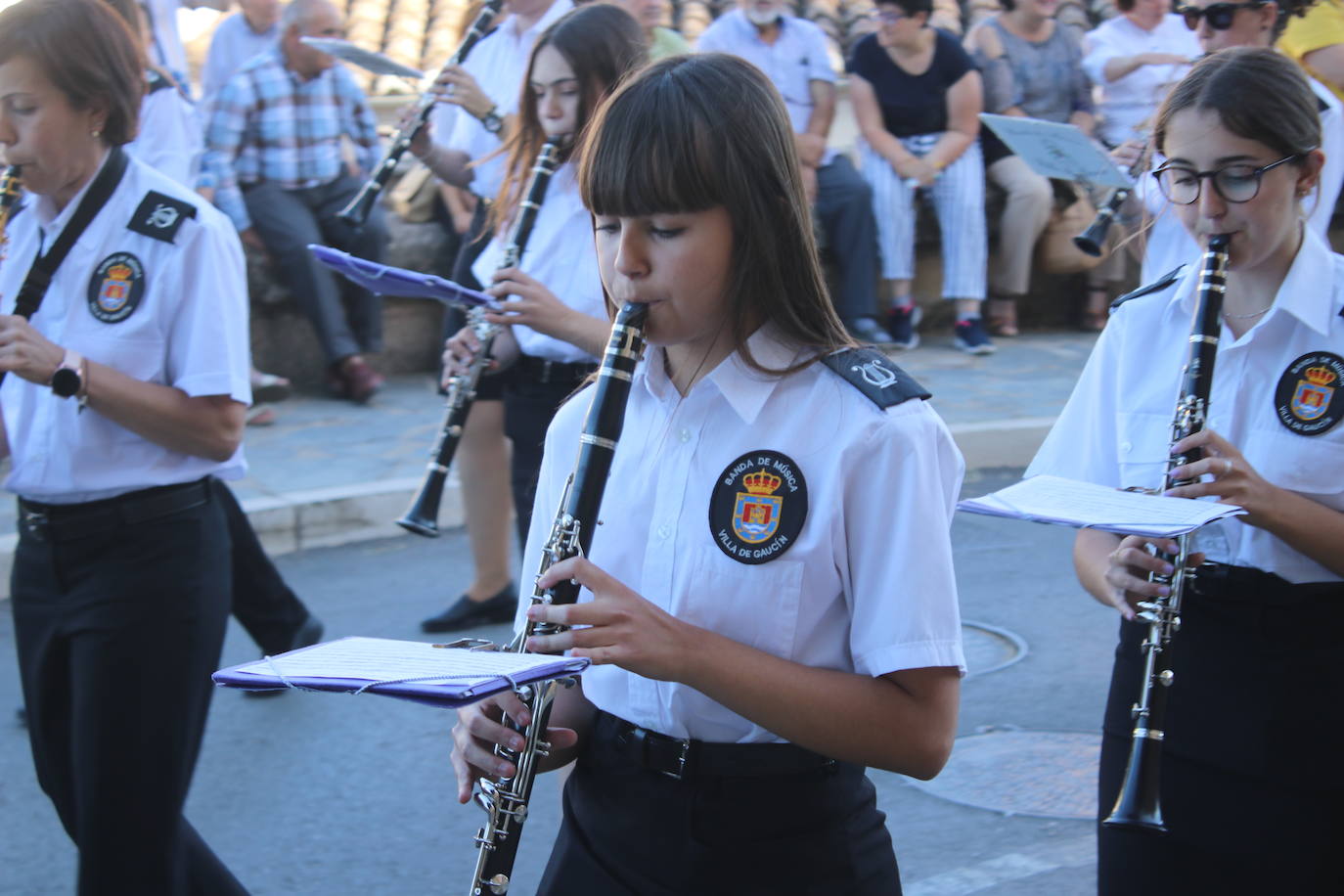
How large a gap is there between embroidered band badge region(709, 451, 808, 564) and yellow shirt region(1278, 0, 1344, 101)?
134 inches

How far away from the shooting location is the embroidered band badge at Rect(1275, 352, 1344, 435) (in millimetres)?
2408

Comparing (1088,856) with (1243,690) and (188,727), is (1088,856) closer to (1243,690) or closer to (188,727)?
(1243,690)

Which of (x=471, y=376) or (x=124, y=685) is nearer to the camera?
(x=124, y=685)

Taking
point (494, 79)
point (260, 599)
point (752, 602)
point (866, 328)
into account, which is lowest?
point (866, 328)

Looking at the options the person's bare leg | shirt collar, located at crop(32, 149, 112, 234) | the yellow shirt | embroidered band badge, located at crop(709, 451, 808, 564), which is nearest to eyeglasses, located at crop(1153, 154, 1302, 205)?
embroidered band badge, located at crop(709, 451, 808, 564)

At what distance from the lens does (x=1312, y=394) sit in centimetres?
243

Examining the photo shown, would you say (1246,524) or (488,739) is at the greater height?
(1246,524)

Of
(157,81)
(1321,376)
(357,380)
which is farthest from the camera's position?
(357,380)

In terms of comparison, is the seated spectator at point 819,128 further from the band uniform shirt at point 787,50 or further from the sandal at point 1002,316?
the sandal at point 1002,316

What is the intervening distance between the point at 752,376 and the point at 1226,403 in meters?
1.00

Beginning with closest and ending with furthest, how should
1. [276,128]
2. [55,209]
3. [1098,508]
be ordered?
[1098,508] < [55,209] < [276,128]

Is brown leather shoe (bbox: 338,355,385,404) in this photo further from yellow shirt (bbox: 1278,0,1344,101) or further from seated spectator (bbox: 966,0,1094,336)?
yellow shirt (bbox: 1278,0,1344,101)

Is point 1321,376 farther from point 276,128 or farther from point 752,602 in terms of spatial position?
point 276,128

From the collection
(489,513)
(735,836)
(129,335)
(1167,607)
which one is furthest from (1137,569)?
(489,513)
